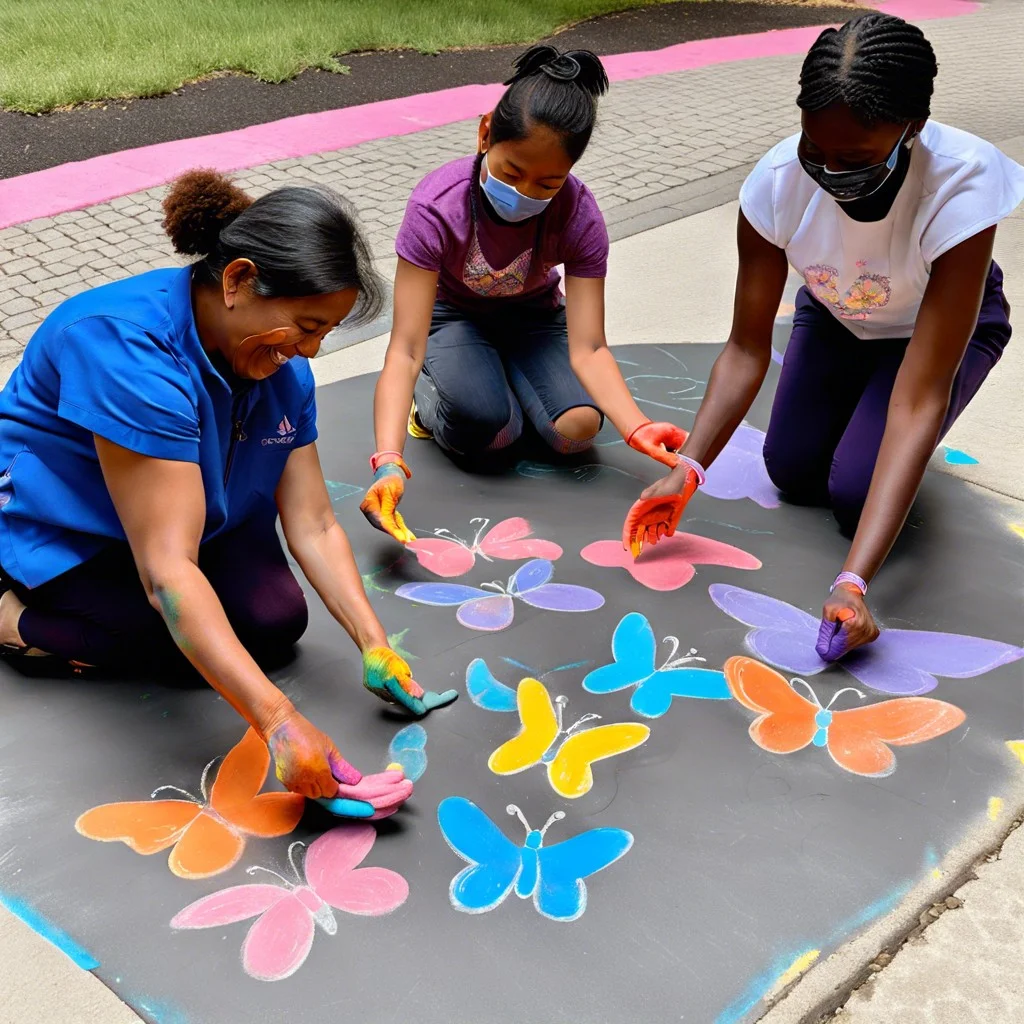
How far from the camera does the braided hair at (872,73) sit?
1.96 meters

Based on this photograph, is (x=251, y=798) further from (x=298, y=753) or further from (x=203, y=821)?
(x=298, y=753)

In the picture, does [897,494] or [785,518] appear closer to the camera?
[897,494]

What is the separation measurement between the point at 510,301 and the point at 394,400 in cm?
60

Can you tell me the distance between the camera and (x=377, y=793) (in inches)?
69.4

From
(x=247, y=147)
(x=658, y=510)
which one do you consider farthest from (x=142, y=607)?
(x=247, y=147)

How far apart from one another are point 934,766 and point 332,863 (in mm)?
1044

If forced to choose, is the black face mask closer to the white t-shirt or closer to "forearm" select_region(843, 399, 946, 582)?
the white t-shirt

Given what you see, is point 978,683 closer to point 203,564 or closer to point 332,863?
point 332,863

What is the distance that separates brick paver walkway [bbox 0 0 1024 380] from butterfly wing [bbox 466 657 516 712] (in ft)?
6.71

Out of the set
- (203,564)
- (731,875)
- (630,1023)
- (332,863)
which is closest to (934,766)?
(731,875)

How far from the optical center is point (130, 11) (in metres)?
7.94

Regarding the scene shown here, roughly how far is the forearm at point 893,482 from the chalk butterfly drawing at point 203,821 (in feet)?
3.79

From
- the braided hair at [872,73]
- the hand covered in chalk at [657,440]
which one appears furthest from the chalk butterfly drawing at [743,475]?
the braided hair at [872,73]

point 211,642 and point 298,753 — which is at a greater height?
point 211,642
